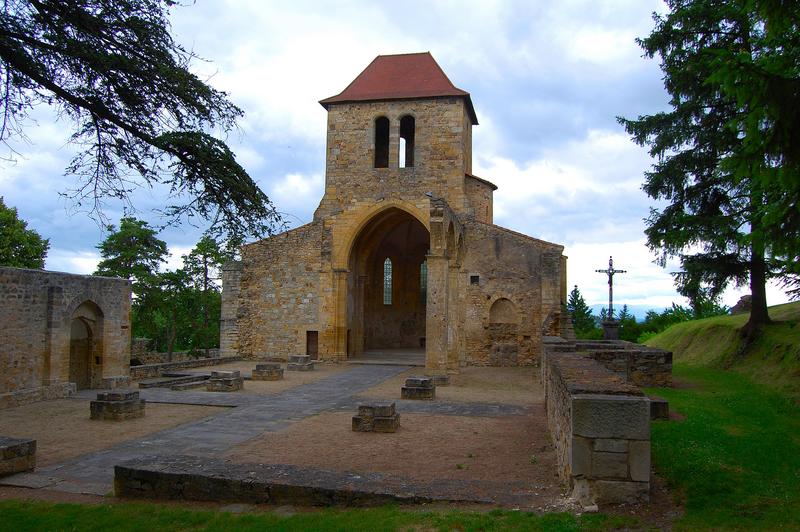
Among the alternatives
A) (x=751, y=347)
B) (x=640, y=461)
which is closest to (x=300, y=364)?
(x=751, y=347)

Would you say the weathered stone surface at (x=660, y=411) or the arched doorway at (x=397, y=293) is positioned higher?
the arched doorway at (x=397, y=293)

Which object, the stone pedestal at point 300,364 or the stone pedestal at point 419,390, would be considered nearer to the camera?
the stone pedestal at point 419,390

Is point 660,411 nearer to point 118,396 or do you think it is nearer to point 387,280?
point 118,396

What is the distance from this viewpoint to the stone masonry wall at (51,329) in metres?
13.4

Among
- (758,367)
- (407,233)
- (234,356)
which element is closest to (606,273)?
(407,233)

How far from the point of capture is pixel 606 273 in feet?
97.6

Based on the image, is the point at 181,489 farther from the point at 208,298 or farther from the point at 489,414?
the point at 208,298

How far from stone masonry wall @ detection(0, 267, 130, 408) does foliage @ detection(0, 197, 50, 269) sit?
12.5 metres

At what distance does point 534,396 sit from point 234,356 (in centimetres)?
1425

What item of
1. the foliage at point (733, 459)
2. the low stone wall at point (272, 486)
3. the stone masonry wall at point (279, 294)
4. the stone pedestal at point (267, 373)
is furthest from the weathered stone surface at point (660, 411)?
the stone masonry wall at point (279, 294)

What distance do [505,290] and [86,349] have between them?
14.4 m

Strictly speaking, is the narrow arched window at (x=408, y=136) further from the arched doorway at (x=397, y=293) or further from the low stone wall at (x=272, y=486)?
the low stone wall at (x=272, y=486)

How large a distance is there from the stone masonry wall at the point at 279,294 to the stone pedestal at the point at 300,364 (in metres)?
2.44

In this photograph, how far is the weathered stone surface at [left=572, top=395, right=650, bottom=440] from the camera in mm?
5699
